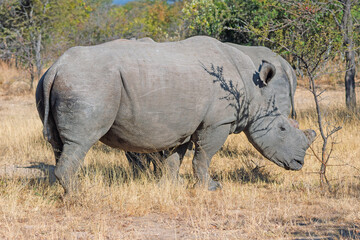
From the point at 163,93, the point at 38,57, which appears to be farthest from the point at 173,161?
the point at 38,57

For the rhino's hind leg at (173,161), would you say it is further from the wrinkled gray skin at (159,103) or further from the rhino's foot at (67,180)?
the rhino's foot at (67,180)

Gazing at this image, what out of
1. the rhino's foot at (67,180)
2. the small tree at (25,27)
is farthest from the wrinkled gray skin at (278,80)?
the small tree at (25,27)

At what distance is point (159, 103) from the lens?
17.9 feet

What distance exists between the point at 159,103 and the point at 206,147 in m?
0.90

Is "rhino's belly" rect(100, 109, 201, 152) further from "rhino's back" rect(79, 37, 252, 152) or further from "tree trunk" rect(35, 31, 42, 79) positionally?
"tree trunk" rect(35, 31, 42, 79)

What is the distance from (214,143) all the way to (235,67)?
94cm

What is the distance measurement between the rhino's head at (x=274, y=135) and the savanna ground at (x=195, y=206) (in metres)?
0.35

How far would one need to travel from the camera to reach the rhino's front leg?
19.3ft

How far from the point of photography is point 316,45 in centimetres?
610

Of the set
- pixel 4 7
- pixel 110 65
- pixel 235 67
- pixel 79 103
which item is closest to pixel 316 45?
pixel 235 67

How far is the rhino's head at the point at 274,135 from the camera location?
6.21 metres

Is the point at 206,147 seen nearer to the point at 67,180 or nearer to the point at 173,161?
the point at 173,161

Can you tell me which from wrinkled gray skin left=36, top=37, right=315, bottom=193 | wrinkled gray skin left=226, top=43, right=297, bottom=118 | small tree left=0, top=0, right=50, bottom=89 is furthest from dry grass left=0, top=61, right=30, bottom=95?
wrinkled gray skin left=226, top=43, right=297, bottom=118

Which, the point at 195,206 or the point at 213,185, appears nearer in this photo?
the point at 195,206
